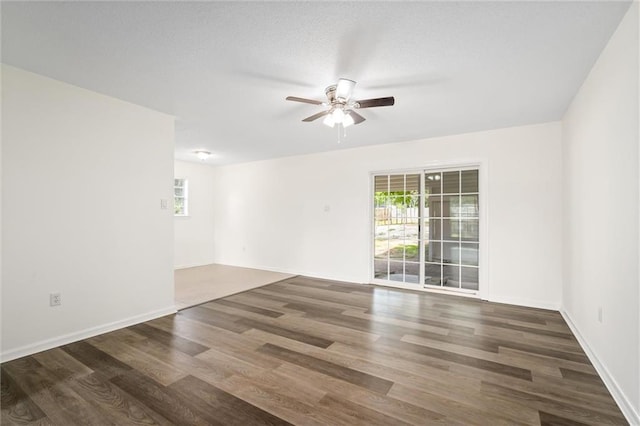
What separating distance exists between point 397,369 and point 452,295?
2587mm

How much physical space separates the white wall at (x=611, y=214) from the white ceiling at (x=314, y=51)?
26cm

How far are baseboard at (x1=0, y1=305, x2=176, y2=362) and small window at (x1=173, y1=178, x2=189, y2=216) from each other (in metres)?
3.83

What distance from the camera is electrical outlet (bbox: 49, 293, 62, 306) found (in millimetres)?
2760

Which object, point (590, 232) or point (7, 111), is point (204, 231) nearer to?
point (7, 111)

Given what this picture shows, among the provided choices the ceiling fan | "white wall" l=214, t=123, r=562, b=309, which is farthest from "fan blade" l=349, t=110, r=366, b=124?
"white wall" l=214, t=123, r=562, b=309

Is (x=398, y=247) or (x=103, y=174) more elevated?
(x=103, y=174)

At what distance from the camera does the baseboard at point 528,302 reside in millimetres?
3912

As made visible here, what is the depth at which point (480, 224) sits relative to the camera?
441cm

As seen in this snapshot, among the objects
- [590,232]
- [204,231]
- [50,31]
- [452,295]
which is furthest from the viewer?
[204,231]

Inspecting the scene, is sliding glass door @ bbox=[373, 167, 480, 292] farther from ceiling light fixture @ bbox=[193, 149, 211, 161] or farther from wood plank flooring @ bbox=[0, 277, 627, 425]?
ceiling light fixture @ bbox=[193, 149, 211, 161]

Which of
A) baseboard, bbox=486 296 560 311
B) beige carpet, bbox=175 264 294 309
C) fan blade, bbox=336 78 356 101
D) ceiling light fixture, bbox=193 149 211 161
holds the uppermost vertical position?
ceiling light fixture, bbox=193 149 211 161

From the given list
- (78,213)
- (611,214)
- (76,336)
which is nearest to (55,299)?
(76,336)

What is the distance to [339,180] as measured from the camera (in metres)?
5.69

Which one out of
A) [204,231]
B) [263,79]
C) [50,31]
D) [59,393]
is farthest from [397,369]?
[204,231]
